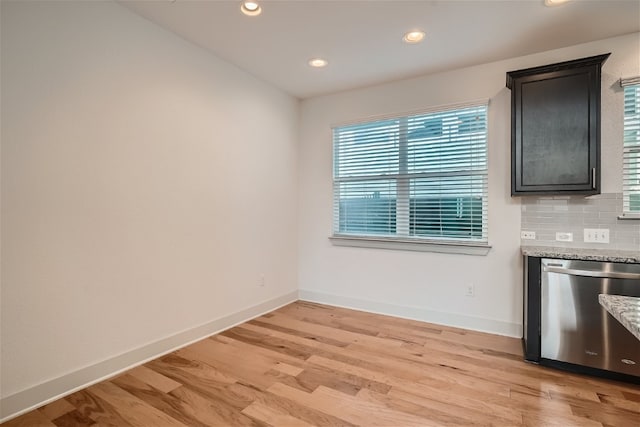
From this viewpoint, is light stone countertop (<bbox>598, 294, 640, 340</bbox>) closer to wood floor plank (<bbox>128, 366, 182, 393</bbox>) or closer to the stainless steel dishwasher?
the stainless steel dishwasher

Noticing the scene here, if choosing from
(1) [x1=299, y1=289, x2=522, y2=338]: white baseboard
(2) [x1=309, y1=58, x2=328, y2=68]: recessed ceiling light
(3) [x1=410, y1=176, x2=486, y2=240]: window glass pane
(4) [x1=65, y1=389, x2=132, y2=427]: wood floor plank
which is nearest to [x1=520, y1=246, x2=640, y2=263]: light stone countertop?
(3) [x1=410, y1=176, x2=486, y2=240]: window glass pane

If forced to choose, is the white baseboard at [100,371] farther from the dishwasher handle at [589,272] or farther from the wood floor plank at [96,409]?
the dishwasher handle at [589,272]

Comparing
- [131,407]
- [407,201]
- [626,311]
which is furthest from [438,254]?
[131,407]

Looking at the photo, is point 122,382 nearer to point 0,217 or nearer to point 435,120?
point 0,217

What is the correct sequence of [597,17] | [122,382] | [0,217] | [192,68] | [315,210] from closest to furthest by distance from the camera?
[0,217] → [122,382] → [597,17] → [192,68] → [315,210]

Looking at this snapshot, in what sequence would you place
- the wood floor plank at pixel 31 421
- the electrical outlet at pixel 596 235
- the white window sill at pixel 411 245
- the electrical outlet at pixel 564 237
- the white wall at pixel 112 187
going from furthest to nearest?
the white window sill at pixel 411 245, the electrical outlet at pixel 564 237, the electrical outlet at pixel 596 235, the white wall at pixel 112 187, the wood floor plank at pixel 31 421

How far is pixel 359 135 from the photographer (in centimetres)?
388

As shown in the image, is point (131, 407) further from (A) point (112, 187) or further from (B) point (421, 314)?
(B) point (421, 314)

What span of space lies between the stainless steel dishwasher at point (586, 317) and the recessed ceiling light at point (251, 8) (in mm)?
2886

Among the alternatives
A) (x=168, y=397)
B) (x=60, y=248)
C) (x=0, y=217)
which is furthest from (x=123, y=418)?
(x=0, y=217)

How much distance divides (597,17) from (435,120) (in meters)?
1.41

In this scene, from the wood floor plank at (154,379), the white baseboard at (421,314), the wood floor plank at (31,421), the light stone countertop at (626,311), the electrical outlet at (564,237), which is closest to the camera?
the light stone countertop at (626,311)

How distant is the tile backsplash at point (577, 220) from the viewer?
2.61 metres

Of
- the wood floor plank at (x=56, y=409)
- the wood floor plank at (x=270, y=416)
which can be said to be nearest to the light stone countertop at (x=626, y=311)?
the wood floor plank at (x=270, y=416)
